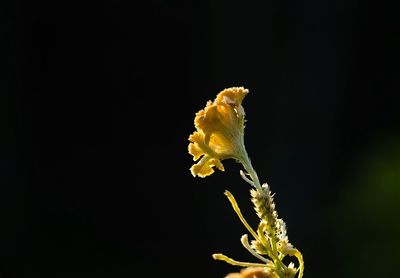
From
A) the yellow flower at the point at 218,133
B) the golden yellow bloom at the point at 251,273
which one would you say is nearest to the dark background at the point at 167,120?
the yellow flower at the point at 218,133

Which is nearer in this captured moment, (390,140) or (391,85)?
(390,140)

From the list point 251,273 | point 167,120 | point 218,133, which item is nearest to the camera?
point 251,273

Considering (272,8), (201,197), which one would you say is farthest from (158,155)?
(272,8)

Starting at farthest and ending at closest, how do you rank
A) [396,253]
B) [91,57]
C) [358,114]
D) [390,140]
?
1. [91,57]
2. [358,114]
3. [390,140]
4. [396,253]

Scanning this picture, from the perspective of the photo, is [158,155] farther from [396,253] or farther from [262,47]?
[396,253]

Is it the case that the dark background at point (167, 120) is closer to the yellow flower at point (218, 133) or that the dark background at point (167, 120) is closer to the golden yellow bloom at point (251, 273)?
the yellow flower at point (218, 133)

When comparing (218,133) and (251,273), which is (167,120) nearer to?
(218,133)

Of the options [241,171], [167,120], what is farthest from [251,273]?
[167,120]
